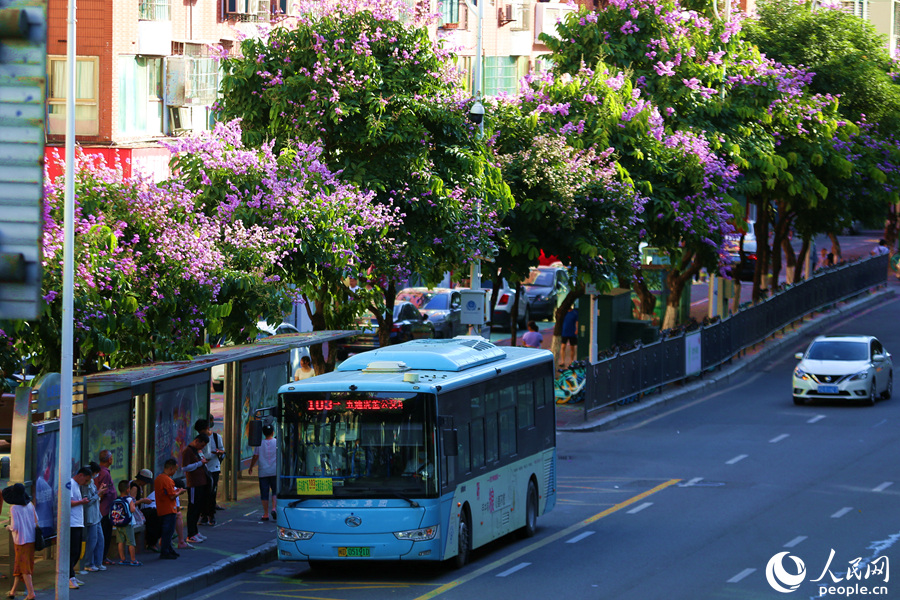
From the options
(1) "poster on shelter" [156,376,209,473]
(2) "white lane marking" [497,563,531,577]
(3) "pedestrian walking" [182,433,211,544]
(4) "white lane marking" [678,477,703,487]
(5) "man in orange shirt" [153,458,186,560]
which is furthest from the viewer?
(4) "white lane marking" [678,477,703,487]

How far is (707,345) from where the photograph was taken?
1526 inches

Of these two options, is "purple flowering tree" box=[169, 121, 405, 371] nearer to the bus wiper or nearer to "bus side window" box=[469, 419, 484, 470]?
"bus side window" box=[469, 419, 484, 470]

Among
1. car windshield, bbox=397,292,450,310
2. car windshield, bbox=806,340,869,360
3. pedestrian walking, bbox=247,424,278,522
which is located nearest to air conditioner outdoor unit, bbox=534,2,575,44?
car windshield, bbox=397,292,450,310

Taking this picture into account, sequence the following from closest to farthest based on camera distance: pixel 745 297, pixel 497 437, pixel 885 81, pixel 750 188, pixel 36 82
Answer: pixel 36 82, pixel 497 437, pixel 750 188, pixel 885 81, pixel 745 297

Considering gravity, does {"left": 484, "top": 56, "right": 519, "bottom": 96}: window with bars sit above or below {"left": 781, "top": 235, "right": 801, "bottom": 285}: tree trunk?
above

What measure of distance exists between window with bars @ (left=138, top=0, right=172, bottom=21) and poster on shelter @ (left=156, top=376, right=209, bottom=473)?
53.3ft

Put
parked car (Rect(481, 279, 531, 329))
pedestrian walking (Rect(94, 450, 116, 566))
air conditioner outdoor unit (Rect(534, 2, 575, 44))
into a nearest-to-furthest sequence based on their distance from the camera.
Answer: pedestrian walking (Rect(94, 450, 116, 566))
parked car (Rect(481, 279, 531, 329))
air conditioner outdoor unit (Rect(534, 2, 575, 44))

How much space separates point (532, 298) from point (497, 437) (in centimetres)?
2998

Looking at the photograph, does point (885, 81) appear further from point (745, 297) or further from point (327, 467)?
point (327, 467)

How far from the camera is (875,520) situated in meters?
21.0

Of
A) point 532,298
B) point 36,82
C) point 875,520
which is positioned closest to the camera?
point 36,82

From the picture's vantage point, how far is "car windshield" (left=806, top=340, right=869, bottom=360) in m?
34.5

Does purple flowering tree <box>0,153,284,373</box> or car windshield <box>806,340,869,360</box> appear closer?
purple flowering tree <box>0,153,284,373</box>

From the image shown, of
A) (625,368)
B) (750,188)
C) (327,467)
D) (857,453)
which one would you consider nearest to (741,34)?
(750,188)
